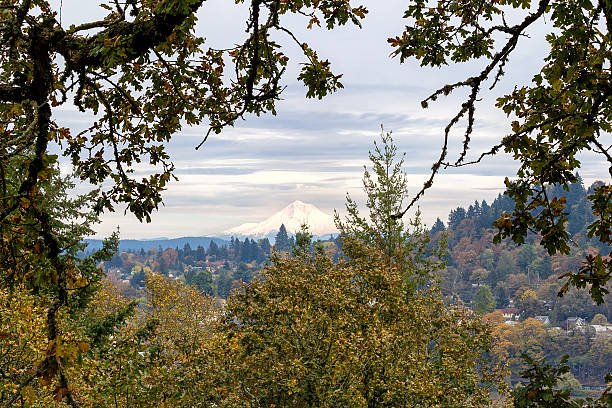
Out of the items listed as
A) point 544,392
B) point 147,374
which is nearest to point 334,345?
point 147,374

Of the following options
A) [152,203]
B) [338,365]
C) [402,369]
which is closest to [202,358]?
[338,365]

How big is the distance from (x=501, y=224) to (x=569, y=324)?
166 m

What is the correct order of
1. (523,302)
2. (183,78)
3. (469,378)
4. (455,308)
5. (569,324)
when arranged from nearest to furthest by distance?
(183,78) → (469,378) → (455,308) → (569,324) → (523,302)

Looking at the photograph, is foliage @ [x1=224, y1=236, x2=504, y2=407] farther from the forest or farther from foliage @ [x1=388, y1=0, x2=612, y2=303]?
foliage @ [x1=388, y1=0, x2=612, y2=303]

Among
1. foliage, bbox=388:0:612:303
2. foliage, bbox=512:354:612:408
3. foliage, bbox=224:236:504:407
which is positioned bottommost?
foliage, bbox=224:236:504:407

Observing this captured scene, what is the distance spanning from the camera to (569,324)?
5704 inches

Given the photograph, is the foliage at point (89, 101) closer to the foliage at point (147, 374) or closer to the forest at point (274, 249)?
the forest at point (274, 249)

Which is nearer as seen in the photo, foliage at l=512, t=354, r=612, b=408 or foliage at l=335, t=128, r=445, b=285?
foliage at l=512, t=354, r=612, b=408

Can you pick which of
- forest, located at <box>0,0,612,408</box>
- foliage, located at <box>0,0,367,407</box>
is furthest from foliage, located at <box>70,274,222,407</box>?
foliage, located at <box>0,0,367,407</box>

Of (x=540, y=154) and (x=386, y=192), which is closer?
(x=540, y=154)

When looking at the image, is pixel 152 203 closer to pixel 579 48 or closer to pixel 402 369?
pixel 579 48

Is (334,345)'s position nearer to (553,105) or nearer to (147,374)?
(147,374)

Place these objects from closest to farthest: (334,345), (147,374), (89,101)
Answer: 1. (89,101)
2. (147,374)
3. (334,345)

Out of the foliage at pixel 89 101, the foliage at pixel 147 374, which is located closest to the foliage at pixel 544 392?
the foliage at pixel 89 101
